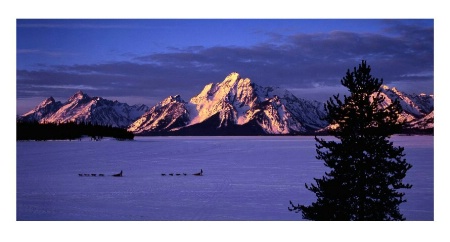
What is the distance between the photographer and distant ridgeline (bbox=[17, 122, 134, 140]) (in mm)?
11406

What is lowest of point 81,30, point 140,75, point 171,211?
point 171,211

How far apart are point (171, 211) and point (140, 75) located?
367cm

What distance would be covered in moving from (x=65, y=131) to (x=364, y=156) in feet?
55.7

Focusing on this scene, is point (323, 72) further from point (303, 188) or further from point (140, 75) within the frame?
point (140, 75)

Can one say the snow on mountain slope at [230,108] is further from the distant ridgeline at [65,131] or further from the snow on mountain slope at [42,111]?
the snow on mountain slope at [42,111]

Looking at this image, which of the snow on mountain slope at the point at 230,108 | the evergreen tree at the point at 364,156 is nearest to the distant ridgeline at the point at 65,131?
A: the snow on mountain slope at the point at 230,108

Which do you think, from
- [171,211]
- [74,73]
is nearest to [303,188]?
[171,211]

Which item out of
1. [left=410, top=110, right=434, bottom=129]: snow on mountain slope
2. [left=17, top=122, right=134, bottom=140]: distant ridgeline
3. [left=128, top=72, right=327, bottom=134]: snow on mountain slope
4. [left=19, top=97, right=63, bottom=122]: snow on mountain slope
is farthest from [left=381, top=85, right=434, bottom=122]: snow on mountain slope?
[left=17, top=122, right=134, bottom=140]: distant ridgeline

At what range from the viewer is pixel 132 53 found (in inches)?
443

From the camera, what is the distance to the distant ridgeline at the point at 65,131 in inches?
449

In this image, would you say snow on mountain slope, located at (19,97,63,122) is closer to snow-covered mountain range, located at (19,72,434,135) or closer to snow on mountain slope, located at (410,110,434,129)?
snow-covered mountain range, located at (19,72,434,135)

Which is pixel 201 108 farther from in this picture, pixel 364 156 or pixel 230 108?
pixel 364 156

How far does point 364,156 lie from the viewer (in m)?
8.16

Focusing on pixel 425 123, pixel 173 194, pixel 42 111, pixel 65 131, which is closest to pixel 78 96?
pixel 42 111
